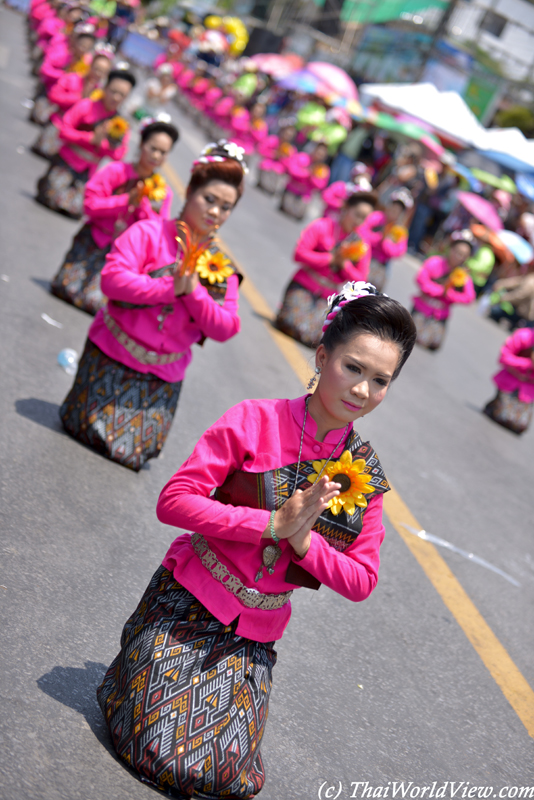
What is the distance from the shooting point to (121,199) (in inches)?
233

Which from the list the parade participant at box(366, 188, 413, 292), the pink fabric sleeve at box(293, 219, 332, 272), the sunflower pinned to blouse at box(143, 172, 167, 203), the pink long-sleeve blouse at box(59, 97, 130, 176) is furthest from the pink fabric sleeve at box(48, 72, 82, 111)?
the sunflower pinned to blouse at box(143, 172, 167, 203)

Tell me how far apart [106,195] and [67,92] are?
362cm

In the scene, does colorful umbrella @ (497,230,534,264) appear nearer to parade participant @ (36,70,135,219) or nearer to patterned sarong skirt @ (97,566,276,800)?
parade participant @ (36,70,135,219)

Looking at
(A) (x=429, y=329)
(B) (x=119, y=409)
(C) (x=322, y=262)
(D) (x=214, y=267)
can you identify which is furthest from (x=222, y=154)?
(A) (x=429, y=329)

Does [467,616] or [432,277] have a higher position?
[467,616]

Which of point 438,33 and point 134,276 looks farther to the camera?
point 438,33

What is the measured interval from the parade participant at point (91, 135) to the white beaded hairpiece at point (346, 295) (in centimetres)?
529

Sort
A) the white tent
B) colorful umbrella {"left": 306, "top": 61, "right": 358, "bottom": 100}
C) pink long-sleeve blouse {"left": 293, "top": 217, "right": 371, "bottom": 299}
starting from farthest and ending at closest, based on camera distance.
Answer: colorful umbrella {"left": 306, "top": 61, "right": 358, "bottom": 100} → the white tent → pink long-sleeve blouse {"left": 293, "top": 217, "right": 371, "bottom": 299}

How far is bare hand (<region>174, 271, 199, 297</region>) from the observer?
394cm

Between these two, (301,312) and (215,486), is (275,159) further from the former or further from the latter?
(215,486)

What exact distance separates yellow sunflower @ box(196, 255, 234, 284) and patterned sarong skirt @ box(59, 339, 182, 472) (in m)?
0.62

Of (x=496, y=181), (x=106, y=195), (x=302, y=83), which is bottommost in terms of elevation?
(x=302, y=83)

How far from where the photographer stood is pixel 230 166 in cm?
420

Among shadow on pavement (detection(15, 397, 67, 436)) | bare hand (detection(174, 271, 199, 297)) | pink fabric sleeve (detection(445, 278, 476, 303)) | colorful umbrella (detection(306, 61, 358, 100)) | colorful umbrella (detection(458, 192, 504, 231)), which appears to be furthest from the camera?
colorful umbrella (detection(306, 61, 358, 100))
